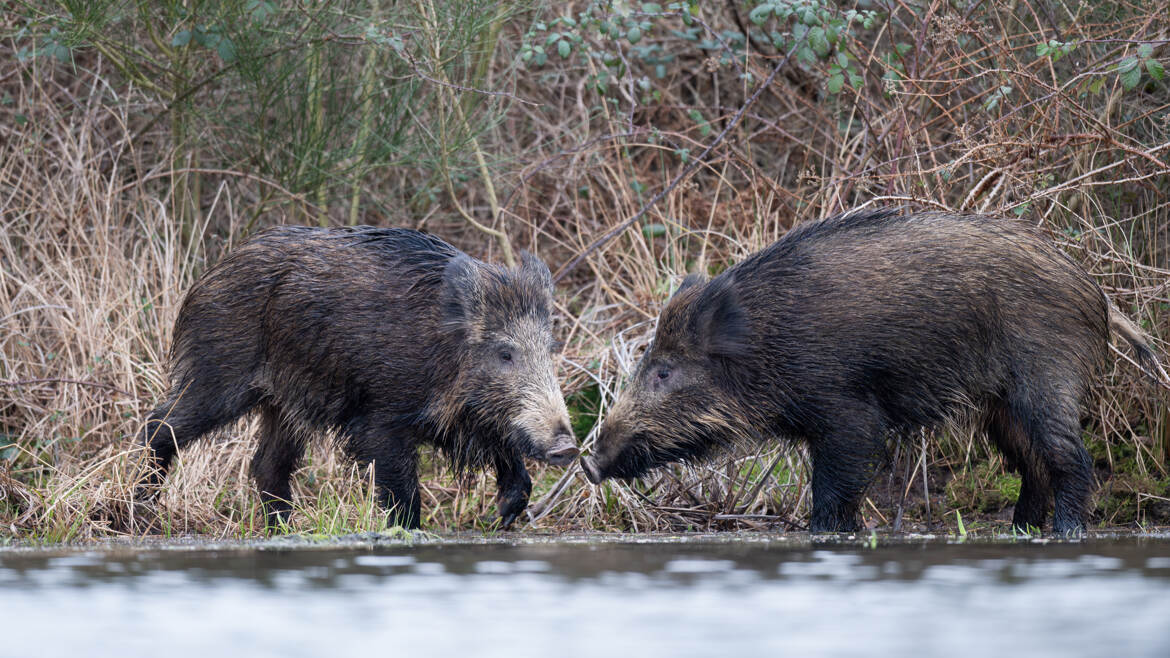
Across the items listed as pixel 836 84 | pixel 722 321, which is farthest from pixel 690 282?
pixel 836 84

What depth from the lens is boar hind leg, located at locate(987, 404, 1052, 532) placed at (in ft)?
20.5

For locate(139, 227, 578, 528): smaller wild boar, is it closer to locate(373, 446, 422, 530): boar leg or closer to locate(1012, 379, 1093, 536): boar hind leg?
locate(373, 446, 422, 530): boar leg

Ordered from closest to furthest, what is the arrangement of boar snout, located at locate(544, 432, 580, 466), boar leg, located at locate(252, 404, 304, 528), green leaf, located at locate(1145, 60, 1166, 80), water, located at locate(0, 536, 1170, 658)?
water, located at locate(0, 536, 1170, 658), green leaf, located at locate(1145, 60, 1166, 80), boar snout, located at locate(544, 432, 580, 466), boar leg, located at locate(252, 404, 304, 528)

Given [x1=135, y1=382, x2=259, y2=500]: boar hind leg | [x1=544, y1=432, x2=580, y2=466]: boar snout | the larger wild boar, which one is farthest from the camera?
[x1=135, y1=382, x2=259, y2=500]: boar hind leg

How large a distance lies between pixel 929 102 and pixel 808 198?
113 centimetres

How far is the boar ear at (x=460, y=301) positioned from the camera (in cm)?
640

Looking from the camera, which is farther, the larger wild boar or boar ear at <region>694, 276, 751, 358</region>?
boar ear at <region>694, 276, 751, 358</region>

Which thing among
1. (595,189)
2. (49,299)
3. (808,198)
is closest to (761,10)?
(808,198)

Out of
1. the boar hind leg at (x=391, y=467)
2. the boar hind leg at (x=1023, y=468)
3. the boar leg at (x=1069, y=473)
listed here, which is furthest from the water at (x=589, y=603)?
the boar hind leg at (x=391, y=467)

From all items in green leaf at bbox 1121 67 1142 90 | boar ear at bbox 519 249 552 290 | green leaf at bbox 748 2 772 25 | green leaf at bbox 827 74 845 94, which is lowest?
boar ear at bbox 519 249 552 290

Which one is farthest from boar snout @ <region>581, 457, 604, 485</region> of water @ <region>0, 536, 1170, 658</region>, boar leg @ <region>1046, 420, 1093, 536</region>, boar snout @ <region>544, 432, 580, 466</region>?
boar leg @ <region>1046, 420, 1093, 536</region>

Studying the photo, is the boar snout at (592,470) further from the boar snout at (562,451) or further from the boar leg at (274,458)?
the boar leg at (274,458)

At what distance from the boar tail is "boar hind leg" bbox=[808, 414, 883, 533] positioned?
50.4 inches

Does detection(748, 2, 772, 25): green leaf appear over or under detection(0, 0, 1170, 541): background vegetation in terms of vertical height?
over
